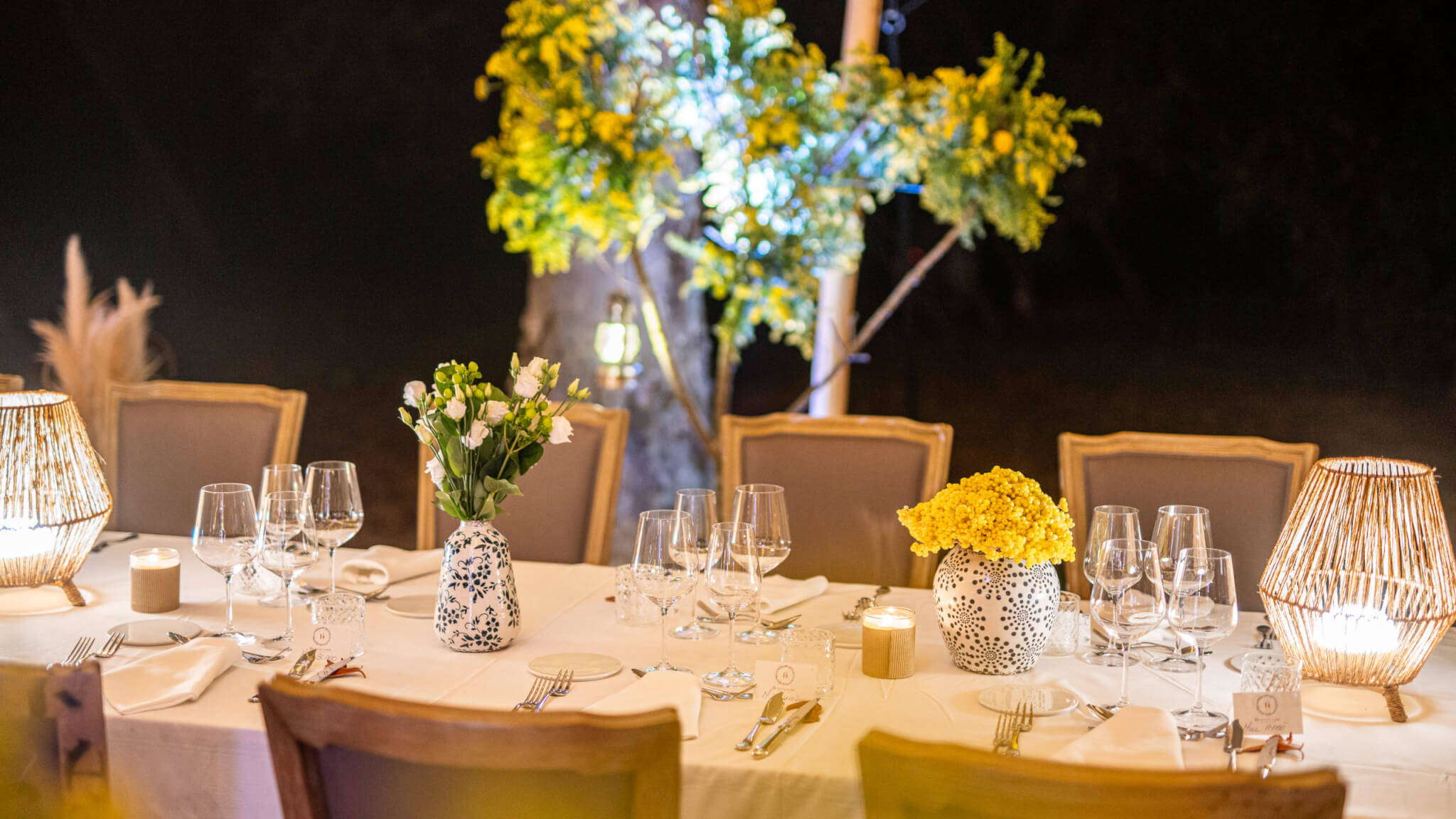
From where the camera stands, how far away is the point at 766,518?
164 cm

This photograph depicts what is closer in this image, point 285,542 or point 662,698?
point 662,698

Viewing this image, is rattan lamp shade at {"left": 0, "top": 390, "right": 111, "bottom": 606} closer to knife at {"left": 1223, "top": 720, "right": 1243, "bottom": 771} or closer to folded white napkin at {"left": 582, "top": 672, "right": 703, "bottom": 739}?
folded white napkin at {"left": 582, "top": 672, "right": 703, "bottom": 739}

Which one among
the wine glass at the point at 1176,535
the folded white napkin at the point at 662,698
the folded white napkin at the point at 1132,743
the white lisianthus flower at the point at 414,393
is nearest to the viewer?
the folded white napkin at the point at 1132,743

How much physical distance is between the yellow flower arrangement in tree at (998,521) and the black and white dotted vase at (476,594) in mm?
567

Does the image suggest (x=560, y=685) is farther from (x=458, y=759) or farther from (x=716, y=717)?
(x=458, y=759)

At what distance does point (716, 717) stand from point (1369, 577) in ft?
2.72

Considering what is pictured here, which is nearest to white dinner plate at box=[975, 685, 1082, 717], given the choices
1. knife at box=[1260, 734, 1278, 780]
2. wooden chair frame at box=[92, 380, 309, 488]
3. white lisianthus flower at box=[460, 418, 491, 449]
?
knife at box=[1260, 734, 1278, 780]

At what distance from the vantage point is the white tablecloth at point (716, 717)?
125 centimetres

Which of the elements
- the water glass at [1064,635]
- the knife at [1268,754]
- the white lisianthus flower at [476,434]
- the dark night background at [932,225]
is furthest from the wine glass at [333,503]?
the dark night background at [932,225]

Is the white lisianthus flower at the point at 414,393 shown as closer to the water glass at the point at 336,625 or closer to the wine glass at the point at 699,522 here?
the water glass at the point at 336,625

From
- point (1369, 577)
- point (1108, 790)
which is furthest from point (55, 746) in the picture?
point (1369, 577)

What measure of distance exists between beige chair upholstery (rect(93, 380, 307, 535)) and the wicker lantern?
1952 mm

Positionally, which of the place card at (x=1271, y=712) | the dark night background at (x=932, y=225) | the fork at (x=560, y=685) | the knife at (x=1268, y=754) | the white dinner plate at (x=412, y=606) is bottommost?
the fork at (x=560, y=685)

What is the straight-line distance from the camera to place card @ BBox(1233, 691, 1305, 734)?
50.6 inches
